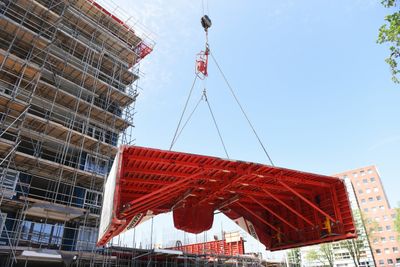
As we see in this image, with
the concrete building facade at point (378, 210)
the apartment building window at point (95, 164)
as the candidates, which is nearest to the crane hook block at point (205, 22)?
the apartment building window at point (95, 164)

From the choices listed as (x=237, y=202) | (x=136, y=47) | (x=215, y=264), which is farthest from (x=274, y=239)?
(x=136, y=47)

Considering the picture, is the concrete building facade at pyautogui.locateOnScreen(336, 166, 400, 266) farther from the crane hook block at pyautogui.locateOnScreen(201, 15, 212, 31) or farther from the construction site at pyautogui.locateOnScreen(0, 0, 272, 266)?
the crane hook block at pyautogui.locateOnScreen(201, 15, 212, 31)

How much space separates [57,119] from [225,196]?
1367cm

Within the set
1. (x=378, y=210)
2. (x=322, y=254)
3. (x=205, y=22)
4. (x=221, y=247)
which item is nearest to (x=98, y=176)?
(x=205, y=22)

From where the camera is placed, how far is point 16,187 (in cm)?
1838

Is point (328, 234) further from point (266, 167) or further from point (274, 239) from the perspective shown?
point (266, 167)

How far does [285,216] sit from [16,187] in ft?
52.9

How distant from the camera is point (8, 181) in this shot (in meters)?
17.8

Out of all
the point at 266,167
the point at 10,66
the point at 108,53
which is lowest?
the point at 266,167

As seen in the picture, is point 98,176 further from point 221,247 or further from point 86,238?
point 221,247

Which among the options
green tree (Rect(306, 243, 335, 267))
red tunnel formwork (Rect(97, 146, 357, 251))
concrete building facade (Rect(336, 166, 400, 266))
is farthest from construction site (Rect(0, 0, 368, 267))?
concrete building facade (Rect(336, 166, 400, 266))

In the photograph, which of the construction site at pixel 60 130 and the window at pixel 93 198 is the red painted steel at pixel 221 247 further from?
the window at pixel 93 198

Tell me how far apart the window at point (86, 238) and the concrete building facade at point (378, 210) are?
62335 mm

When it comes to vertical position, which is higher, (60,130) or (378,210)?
(378,210)
